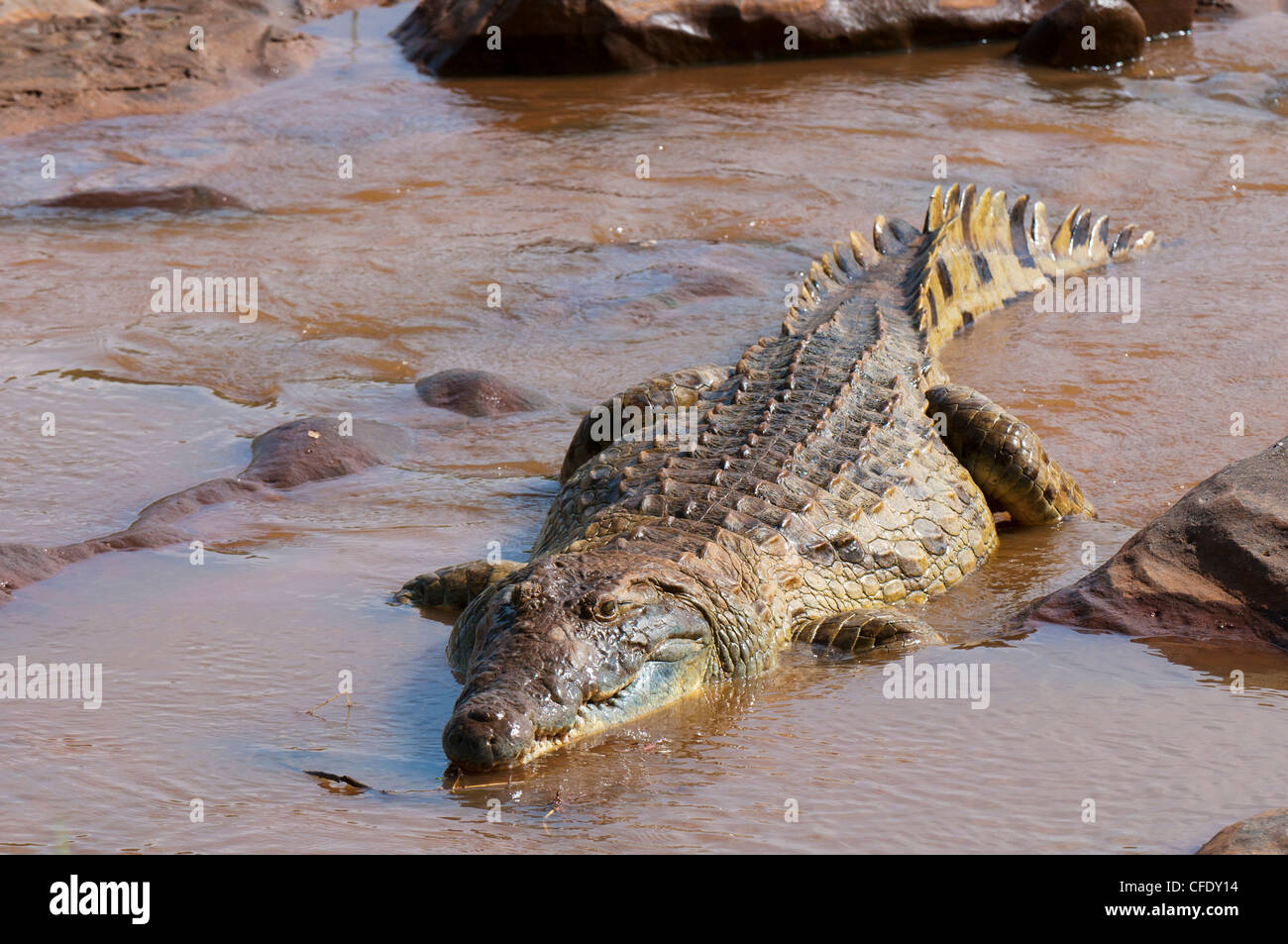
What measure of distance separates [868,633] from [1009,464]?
147 centimetres

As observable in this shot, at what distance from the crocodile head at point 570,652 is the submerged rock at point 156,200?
A: 6.40 m

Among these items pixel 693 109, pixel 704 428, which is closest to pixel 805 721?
pixel 704 428

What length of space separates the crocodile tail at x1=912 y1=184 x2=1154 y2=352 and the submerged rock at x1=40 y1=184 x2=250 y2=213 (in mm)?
4912

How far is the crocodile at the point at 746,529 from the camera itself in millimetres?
3686

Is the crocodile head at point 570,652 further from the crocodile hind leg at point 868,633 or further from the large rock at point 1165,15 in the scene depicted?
the large rock at point 1165,15

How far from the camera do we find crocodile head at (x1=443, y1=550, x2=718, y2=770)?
337 centimetres

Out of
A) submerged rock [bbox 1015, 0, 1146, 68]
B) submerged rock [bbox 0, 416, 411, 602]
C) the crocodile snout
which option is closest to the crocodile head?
the crocodile snout

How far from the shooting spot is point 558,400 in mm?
6789

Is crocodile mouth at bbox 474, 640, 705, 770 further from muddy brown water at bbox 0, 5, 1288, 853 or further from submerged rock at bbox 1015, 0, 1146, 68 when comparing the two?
submerged rock at bbox 1015, 0, 1146, 68

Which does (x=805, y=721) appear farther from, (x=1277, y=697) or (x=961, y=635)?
(x=1277, y=697)

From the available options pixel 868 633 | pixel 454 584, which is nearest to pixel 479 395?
pixel 454 584

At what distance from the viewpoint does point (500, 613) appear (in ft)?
12.5

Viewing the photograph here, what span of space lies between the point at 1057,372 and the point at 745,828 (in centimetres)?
456

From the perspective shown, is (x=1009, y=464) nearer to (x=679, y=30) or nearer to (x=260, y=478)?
(x=260, y=478)
